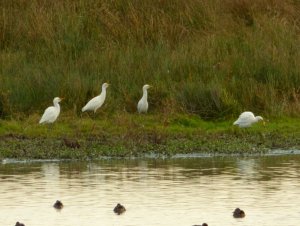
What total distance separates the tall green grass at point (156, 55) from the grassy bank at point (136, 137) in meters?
0.55

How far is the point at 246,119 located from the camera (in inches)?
808

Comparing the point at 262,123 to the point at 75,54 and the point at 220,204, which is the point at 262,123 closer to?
the point at 75,54

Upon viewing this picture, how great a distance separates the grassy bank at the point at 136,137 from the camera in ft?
61.9

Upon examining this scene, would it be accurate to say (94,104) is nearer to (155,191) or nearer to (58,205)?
(155,191)

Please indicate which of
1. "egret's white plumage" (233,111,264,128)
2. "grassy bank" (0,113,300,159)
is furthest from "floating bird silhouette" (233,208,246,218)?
"egret's white plumage" (233,111,264,128)

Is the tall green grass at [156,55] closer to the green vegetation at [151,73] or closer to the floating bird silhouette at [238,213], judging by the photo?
the green vegetation at [151,73]

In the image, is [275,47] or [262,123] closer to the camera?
[262,123]

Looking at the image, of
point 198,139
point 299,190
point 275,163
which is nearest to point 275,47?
point 198,139

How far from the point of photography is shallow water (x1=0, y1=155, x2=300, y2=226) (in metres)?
13.9

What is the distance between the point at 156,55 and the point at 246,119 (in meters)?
3.56

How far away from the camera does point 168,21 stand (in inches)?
1001

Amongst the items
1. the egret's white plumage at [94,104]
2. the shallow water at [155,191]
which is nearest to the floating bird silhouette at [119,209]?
the shallow water at [155,191]

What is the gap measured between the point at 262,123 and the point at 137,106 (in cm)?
234

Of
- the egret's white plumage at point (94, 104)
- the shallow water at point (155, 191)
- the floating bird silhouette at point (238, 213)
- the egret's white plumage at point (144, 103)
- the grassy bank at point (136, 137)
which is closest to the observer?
the floating bird silhouette at point (238, 213)
